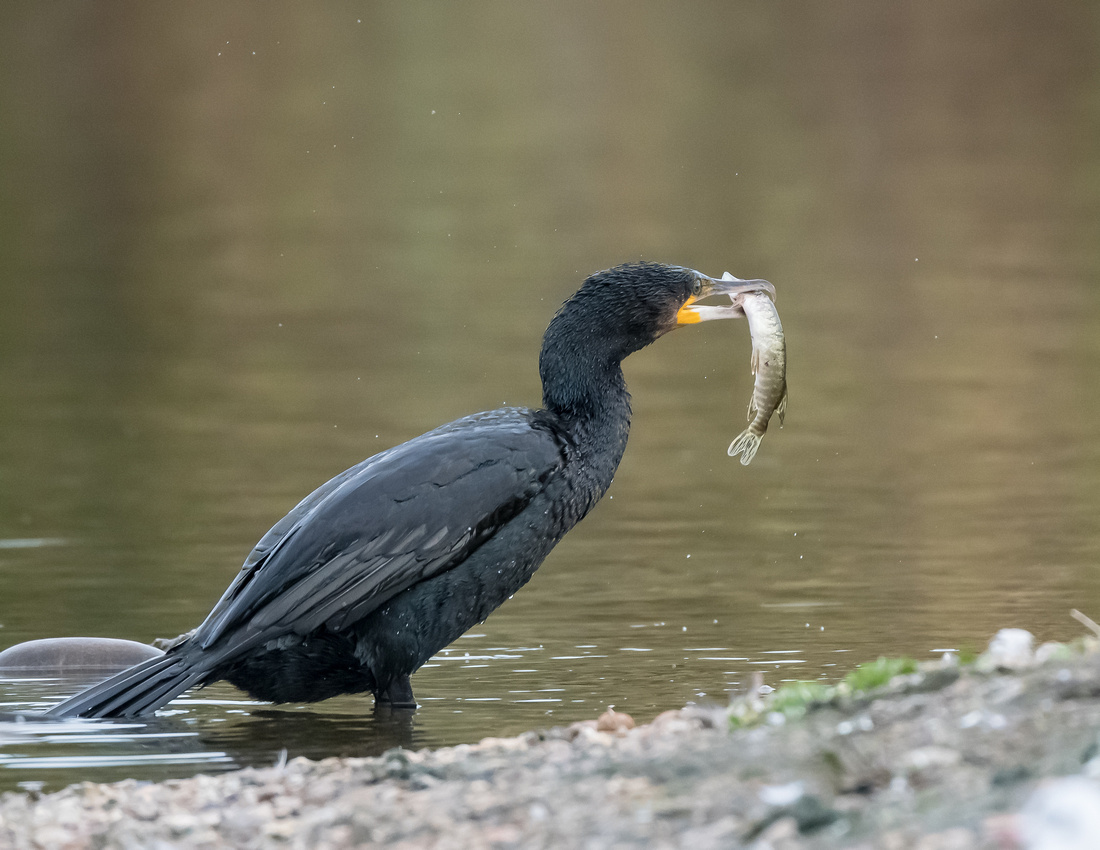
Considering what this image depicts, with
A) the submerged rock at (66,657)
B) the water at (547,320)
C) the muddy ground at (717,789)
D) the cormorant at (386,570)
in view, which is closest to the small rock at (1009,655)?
the muddy ground at (717,789)

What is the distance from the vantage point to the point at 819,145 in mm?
35250

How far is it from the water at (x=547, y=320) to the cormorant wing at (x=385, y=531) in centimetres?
44

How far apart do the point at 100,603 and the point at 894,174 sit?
78.5ft

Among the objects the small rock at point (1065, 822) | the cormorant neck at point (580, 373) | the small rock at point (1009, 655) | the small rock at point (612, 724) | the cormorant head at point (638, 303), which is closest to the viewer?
the small rock at point (1065, 822)

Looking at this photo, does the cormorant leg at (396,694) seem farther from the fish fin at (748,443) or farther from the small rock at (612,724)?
the fish fin at (748,443)

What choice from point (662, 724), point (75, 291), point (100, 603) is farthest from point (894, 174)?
point (662, 724)

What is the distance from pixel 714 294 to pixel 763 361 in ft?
1.06

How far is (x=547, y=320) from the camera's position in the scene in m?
19.0

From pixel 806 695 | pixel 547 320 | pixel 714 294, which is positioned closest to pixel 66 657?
pixel 714 294

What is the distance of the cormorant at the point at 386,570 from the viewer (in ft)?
21.9

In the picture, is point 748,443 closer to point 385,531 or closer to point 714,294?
point 714,294

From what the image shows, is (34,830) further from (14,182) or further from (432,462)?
(14,182)

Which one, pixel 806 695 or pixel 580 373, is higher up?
pixel 580 373

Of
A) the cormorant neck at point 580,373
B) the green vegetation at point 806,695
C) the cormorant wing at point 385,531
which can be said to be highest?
the cormorant neck at point 580,373
